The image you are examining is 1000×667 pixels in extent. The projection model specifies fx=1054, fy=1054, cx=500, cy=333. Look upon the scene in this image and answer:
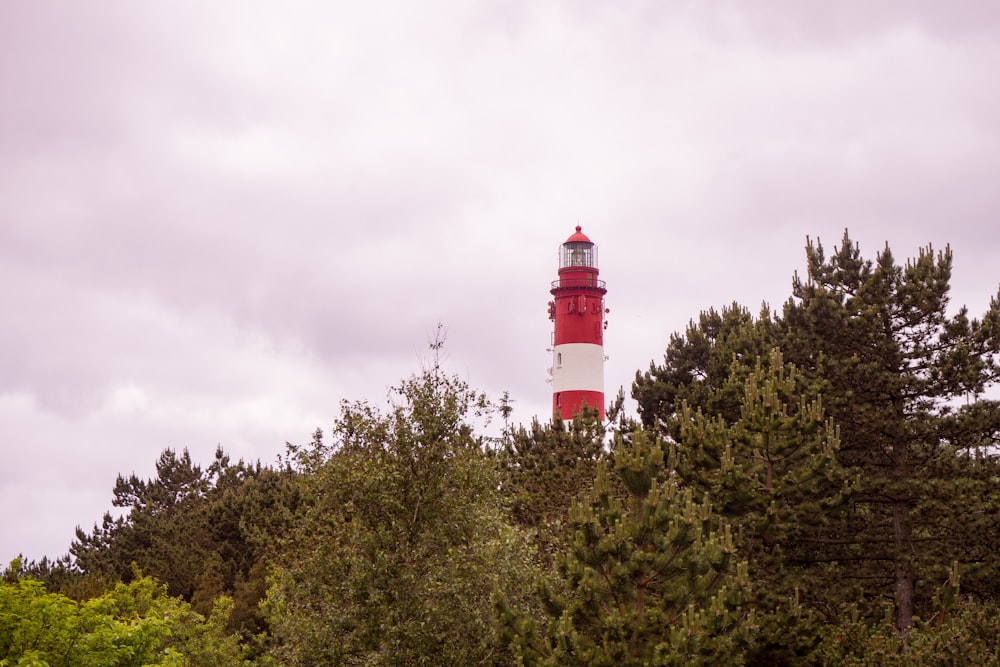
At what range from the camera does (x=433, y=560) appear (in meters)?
23.9

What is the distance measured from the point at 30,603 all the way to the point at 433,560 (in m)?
8.63

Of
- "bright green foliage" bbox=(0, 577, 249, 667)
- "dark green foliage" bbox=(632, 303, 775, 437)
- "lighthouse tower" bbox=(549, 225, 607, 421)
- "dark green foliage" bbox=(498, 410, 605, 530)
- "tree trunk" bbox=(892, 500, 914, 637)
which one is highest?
"lighthouse tower" bbox=(549, 225, 607, 421)

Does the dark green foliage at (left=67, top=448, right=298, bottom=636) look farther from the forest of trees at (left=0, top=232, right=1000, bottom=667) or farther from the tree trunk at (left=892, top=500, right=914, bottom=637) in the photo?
the tree trunk at (left=892, top=500, right=914, bottom=637)

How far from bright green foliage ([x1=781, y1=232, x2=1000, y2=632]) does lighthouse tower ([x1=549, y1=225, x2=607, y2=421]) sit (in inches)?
1034

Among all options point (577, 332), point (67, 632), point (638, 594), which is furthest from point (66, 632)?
point (577, 332)

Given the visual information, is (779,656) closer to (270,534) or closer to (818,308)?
(818,308)

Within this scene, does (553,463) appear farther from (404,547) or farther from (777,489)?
(404,547)

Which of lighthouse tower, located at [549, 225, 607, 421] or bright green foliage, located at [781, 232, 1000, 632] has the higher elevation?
lighthouse tower, located at [549, 225, 607, 421]

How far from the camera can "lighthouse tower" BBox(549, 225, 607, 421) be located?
5953 cm

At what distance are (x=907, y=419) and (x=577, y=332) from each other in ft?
97.6

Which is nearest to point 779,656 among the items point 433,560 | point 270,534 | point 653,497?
point 653,497

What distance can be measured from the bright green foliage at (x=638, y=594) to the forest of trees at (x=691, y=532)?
2.2 inches

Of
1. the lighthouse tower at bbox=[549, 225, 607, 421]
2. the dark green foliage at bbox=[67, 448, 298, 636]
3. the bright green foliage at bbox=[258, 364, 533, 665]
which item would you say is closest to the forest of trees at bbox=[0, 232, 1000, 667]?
the bright green foliage at bbox=[258, 364, 533, 665]

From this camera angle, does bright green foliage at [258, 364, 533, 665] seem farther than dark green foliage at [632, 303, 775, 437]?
No
